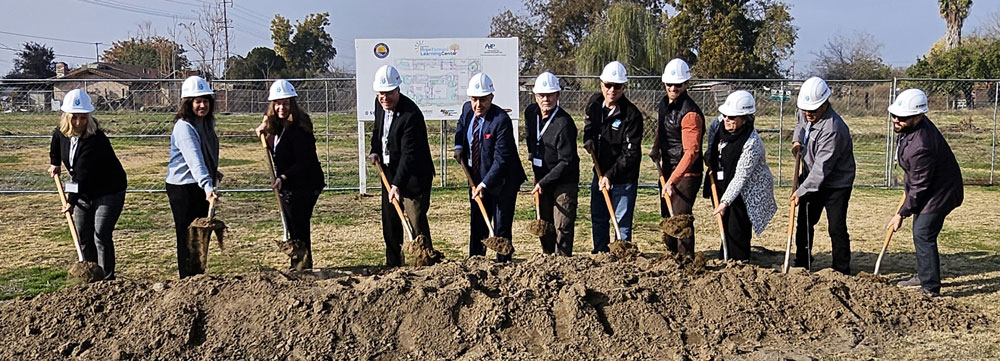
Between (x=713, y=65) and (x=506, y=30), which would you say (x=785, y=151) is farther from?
(x=506, y=30)

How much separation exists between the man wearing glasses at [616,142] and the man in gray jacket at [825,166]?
4.22 ft

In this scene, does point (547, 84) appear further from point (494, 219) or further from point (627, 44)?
point (627, 44)

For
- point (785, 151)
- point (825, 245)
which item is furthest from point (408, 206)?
point (785, 151)

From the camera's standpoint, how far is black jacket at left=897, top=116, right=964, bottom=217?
589cm

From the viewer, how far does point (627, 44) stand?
122 ft

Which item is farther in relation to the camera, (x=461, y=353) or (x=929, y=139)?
(x=929, y=139)

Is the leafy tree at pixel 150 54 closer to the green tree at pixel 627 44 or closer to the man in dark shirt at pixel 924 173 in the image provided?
the green tree at pixel 627 44

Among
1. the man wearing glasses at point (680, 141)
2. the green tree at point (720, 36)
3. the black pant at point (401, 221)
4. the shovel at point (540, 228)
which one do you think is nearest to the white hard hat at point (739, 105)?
the man wearing glasses at point (680, 141)

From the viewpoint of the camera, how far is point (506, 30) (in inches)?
2216

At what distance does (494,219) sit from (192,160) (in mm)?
2462

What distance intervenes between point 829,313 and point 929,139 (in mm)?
1539

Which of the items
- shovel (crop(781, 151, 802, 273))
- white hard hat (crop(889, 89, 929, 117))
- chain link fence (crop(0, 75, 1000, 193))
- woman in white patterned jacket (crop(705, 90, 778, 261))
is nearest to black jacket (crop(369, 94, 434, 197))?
woman in white patterned jacket (crop(705, 90, 778, 261))

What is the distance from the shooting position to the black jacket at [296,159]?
21.0ft

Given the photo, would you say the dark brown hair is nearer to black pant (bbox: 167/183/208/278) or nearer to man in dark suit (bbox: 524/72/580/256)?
black pant (bbox: 167/183/208/278)
